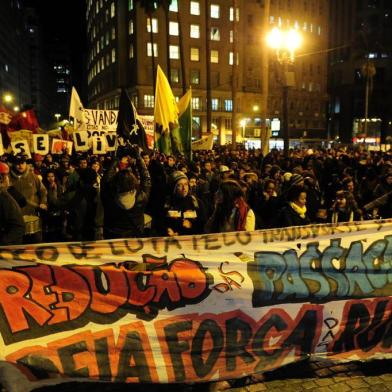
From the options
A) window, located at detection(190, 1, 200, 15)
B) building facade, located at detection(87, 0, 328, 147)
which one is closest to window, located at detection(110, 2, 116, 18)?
building facade, located at detection(87, 0, 328, 147)

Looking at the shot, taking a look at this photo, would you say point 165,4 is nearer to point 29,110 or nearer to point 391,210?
point 29,110

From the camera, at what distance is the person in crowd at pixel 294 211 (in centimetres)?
565

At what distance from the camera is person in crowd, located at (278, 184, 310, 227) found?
5.65m

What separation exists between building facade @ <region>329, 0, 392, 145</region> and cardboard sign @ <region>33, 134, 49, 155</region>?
7751 cm

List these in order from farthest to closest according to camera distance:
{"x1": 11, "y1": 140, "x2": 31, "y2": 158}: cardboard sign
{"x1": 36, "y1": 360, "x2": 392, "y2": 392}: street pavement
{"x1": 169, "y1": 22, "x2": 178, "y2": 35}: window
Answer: {"x1": 169, "y1": 22, "x2": 178, "y2": 35}: window → {"x1": 11, "y1": 140, "x2": 31, "y2": 158}: cardboard sign → {"x1": 36, "y1": 360, "x2": 392, "y2": 392}: street pavement

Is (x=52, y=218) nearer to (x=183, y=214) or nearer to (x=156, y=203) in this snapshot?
(x=156, y=203)

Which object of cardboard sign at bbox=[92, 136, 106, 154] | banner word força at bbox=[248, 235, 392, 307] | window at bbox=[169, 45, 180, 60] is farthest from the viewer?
window at bbox=[169, 45, 180, 60]

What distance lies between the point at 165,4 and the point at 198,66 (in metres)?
28.3

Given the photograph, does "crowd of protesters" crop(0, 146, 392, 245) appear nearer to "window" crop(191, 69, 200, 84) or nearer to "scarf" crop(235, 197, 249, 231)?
"scarf" crop(235, 197, 249, 231)

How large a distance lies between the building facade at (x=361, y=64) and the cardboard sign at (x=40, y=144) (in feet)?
254

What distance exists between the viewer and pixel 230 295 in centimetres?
388

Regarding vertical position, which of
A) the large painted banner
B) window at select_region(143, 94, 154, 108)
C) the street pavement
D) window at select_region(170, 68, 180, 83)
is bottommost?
the street pavement

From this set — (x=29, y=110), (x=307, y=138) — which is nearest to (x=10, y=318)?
(x=29, y=110)

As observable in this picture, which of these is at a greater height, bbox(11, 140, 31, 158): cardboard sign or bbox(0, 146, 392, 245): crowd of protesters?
bbox(11, 140, 31, 158): cardboard sign
